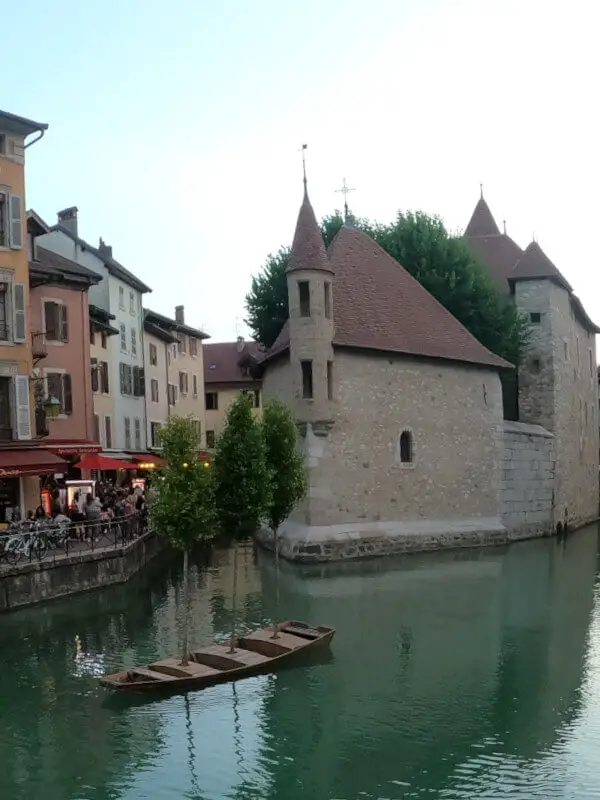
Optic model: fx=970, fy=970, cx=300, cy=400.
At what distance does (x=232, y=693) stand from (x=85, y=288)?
20477mm

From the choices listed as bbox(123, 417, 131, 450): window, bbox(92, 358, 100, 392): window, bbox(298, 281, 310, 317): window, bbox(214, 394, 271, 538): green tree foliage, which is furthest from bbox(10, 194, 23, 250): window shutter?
bbox(123, 417, 131, 450): window

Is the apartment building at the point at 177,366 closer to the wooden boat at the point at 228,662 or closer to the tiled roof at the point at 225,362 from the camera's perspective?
the tiled roof at the point at 225,362

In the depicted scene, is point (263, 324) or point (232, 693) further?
point (263, 324)

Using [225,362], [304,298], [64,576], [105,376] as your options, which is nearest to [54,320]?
[304,298]

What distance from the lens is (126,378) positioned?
42531 millimetres

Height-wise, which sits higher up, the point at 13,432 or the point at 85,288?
the point at 85,288

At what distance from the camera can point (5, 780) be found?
11188 millimetres

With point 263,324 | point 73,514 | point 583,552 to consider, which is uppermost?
point 263,324

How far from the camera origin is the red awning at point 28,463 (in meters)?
24.1

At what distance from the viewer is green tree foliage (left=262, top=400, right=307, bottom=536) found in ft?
62.2

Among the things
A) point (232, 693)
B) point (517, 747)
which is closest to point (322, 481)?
point (232, 693)

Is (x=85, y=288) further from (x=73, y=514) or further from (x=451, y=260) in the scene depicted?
(x=451, y=260)

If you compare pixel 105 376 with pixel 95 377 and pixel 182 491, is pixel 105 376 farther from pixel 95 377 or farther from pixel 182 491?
pixel 182 491

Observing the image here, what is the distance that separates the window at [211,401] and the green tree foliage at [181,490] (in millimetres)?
49220
